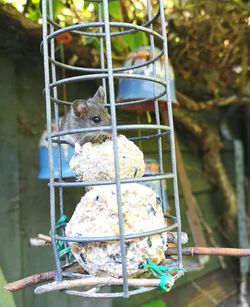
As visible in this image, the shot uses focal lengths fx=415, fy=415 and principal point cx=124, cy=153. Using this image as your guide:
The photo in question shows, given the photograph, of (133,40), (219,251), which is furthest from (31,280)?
(133,40)

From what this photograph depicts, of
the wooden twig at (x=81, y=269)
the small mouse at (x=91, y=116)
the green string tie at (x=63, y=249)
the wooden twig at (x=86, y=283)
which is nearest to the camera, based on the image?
the wooden twig at (x=86, y=283)

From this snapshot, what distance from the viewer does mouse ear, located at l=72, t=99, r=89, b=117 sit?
1.04 meters

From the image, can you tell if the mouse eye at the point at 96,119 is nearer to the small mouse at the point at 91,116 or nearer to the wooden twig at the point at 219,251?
the small mouse at the point at 91,116

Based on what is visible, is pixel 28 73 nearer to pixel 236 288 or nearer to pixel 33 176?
pixel 33 176

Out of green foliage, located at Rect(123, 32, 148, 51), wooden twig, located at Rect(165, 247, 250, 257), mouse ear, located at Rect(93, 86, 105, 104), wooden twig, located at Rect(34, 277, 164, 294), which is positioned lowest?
wooden twig, located at Rect(34, 277, 164, 294)

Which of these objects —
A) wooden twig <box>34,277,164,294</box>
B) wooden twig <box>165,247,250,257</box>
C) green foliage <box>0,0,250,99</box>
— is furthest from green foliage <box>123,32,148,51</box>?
wooden twig <box>34,277,164,294</box>

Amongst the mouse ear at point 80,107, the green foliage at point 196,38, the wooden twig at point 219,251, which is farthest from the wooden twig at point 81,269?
the green foliage at point 196,38

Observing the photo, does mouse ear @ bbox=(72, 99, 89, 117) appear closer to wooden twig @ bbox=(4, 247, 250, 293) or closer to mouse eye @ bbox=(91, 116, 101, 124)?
mouse eye @ bbox=(91, 116, 101, 124)

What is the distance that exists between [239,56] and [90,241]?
6.30 ft

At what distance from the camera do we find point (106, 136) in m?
1.03

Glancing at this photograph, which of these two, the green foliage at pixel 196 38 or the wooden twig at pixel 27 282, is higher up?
the green foliage at pixel 196 38

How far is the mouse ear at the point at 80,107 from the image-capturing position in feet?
3.41

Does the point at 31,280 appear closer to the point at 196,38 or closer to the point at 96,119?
the point at 96,119

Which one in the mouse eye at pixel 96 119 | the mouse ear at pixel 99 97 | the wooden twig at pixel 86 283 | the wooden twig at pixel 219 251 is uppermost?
the mouse ear at pixel 99 97
